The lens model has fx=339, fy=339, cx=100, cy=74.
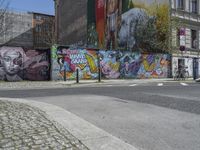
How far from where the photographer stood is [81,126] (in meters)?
A: 6.88

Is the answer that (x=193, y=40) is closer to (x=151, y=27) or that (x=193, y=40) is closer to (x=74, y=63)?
(x=151, y=27)

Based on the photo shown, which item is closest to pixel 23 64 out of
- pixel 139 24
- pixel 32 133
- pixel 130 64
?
pixel 130 64

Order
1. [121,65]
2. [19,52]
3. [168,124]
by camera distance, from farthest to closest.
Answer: [121,65] → [19,52] → [168,124]

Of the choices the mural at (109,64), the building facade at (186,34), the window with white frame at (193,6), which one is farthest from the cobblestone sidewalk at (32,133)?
the window with white frame at (193,6)

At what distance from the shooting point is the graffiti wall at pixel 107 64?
2595 centimetres

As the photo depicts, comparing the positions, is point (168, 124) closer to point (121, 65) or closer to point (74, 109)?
point (74, 109)

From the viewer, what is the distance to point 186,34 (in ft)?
114

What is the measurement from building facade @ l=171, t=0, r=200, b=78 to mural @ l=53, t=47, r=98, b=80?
8.65 meters

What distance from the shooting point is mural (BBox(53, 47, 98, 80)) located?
A: 25859 millimetres

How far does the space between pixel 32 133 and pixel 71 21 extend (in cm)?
4142

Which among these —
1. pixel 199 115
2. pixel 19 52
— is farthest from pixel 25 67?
pixel 199 115

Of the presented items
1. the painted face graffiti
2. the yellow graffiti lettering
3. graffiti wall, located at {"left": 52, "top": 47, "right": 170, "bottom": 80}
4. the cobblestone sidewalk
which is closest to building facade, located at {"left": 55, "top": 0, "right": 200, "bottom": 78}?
graffiti wall, located at {"left": 52, "top": 47, "right": 170, "bottom": 80}

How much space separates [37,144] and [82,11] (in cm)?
3847

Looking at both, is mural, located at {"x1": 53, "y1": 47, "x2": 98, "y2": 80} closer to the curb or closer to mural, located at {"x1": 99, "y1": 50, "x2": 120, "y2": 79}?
mural, located at {"x1": 99, "y1": 50, "x2": 120, "y2": 79}
